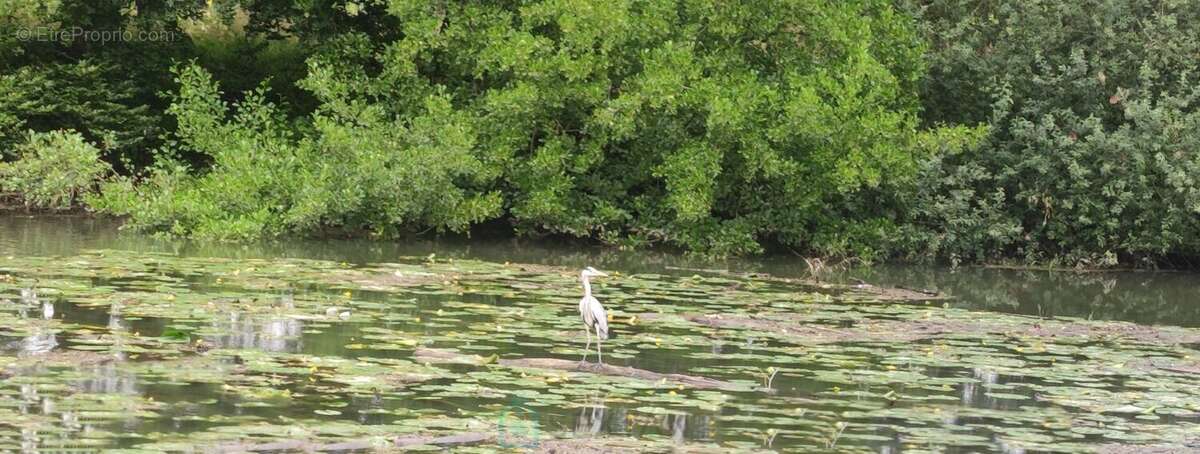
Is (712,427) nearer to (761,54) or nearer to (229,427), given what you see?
(229,427)


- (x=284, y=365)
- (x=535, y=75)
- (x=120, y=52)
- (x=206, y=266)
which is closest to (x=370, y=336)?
(x=284, y=365)

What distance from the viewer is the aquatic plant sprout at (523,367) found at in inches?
363

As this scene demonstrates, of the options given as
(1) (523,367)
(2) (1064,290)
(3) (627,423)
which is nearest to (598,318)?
(1) (523,367)

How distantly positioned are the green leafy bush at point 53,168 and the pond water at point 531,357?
2293 millimetres

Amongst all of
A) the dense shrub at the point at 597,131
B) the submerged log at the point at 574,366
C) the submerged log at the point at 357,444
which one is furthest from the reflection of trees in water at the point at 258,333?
the dense shrub at the point at 597,131

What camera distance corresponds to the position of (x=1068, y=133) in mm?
23656

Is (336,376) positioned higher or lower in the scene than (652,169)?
lower

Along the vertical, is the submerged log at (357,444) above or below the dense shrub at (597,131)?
below

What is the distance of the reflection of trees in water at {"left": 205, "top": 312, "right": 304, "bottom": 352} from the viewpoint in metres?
11.7

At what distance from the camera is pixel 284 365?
1092 cm

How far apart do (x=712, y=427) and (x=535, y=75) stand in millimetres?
12394

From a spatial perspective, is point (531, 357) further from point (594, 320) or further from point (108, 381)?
point (108, 381)

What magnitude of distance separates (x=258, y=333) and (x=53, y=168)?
10.5 metres

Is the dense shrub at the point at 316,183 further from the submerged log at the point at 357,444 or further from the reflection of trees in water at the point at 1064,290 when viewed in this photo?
the submerged log at the point at 357,444
